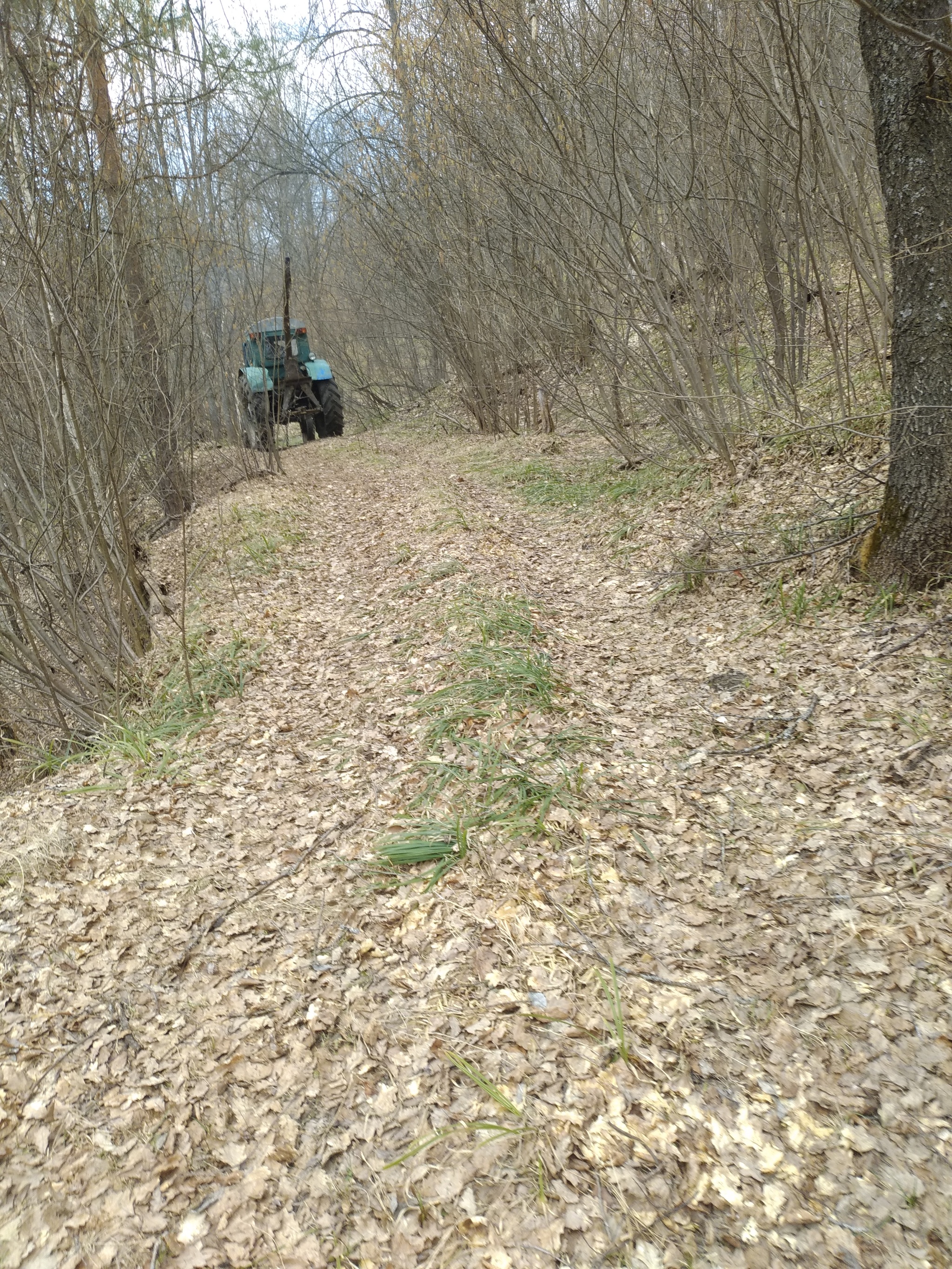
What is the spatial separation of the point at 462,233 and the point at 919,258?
338 inches

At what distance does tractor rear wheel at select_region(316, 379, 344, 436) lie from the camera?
16500 mm

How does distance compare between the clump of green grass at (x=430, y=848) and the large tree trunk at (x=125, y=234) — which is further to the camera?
the large tree trunk at (x=125, y=234)

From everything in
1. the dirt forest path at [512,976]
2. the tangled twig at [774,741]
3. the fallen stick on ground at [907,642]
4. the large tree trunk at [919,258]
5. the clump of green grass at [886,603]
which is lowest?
the dirt forest path at [512,976]

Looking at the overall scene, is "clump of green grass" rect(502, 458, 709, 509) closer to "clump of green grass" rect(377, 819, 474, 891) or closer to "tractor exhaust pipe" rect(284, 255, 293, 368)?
"tractor exhaust pipe" rect(284, 255, 293, 368)

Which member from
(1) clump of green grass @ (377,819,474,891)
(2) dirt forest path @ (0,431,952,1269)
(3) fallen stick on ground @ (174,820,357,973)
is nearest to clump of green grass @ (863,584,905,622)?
(2) dirt forest path @ (0,431,952,1269)

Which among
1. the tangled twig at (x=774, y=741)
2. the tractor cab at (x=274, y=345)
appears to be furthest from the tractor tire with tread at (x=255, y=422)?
the tangled twig at (x=774, y=741)

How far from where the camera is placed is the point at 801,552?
525cm

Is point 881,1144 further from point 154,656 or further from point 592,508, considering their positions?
point 592,508

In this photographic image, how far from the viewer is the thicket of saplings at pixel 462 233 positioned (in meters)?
5.16

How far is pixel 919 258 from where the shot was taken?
396 centimetres

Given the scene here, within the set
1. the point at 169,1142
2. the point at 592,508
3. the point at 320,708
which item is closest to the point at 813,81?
the point at 592,508

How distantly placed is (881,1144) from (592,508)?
22.3 feet

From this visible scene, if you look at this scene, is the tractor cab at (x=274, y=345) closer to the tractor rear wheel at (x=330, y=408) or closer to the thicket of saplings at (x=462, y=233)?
the tractor rear wheel at (x=330, y=408)

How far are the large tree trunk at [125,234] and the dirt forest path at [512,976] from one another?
8.99ft
